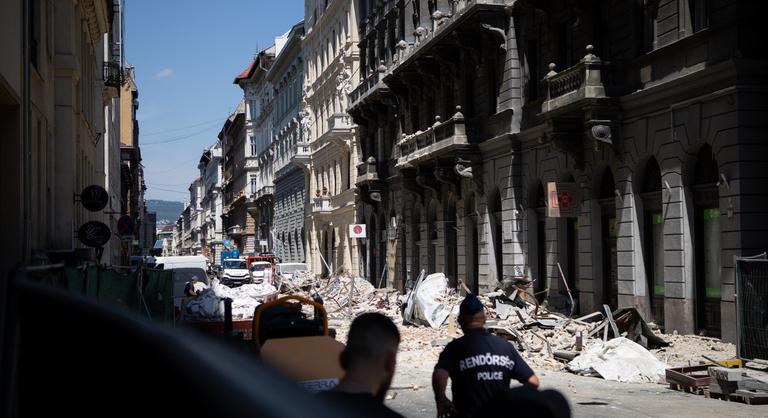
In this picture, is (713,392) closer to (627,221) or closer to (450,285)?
(627,221)

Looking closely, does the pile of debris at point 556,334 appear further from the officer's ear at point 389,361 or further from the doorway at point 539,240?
the officer's ear at point 389,361

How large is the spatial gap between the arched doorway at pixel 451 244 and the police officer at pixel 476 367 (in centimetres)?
3087

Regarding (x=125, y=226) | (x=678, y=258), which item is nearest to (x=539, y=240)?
(x=678, y=258)

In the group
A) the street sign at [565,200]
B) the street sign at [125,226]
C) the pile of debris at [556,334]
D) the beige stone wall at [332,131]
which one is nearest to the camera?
the pile of debris at [556,334]

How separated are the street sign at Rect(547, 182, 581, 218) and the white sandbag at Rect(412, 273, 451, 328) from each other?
440cm

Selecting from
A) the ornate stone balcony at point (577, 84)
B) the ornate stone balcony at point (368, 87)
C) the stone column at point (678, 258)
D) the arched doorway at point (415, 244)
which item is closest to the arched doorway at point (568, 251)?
the ornate stone balcony at point (577, 84)

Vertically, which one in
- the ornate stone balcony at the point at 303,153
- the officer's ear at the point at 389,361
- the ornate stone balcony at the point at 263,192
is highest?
the ornate stone balcony at the point at 303,153

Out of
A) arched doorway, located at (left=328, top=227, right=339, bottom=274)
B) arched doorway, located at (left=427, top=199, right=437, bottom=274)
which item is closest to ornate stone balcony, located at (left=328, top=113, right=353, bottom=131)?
arched doorway, located at (left=328, top=227, right=339, bottom=274)

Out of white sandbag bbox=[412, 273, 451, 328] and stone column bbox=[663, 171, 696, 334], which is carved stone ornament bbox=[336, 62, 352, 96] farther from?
stone column bbox=[663, 171, 696, 334]

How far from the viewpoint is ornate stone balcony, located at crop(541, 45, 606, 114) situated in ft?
75.7

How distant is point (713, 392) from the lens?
47.1ft

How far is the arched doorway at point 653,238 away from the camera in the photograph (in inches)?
869

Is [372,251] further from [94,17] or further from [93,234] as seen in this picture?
[93,234]

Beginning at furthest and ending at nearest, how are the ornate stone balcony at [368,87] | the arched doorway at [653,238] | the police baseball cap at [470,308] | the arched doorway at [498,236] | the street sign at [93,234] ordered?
the ornate stone balcony at [368,87] → the arched doorway at [498,236] → the street sign at [93,234] → the arched doorway at [653,238] → the police baseball cap at [470,308]
